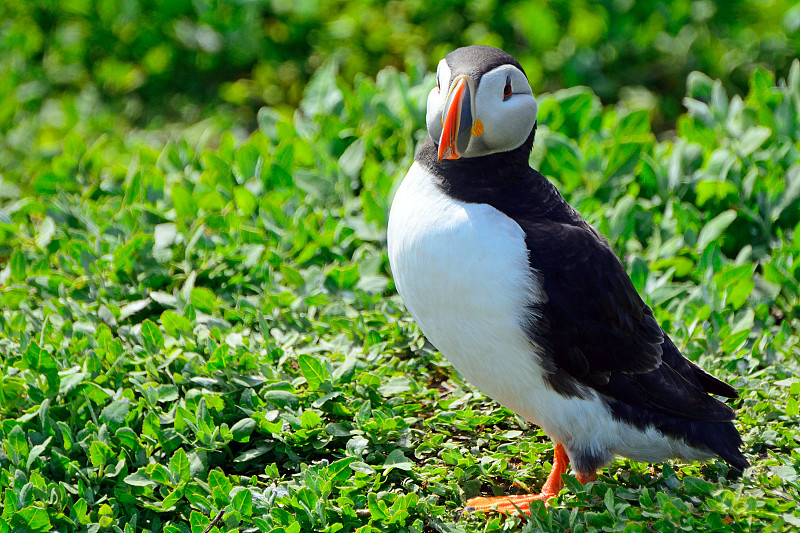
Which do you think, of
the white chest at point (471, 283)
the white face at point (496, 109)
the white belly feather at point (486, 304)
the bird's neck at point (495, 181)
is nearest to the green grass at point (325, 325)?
the white belly feather at point (486, 304)

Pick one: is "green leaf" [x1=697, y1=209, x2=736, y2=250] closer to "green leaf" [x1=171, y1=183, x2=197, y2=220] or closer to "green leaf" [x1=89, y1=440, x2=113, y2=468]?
"green leaf" [x1=171, y1=183, x2=197, y2=220]

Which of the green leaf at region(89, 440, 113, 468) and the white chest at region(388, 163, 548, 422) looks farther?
the green leaf at region(89, 440, 113, 468)

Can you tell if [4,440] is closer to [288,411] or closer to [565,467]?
[288,411]

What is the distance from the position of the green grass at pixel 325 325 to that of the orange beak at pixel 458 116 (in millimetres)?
1147

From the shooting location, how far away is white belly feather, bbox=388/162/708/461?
2.78 m

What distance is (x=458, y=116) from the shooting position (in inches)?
105

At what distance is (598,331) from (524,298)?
321 mm

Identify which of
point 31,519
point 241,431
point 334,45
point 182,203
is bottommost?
point 31,519

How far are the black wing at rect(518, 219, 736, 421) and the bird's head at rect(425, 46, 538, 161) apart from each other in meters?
0.31

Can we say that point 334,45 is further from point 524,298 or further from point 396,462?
point 524,298

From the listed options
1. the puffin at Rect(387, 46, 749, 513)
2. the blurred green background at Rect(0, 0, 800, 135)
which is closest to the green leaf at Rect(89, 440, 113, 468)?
the puffin at Rect(387, 46, 749, 513)

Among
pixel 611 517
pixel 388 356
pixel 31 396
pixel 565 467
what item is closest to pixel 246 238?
pixel 388 356

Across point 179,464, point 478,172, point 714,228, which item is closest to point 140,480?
point 179,464

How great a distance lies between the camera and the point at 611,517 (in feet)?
9.24
